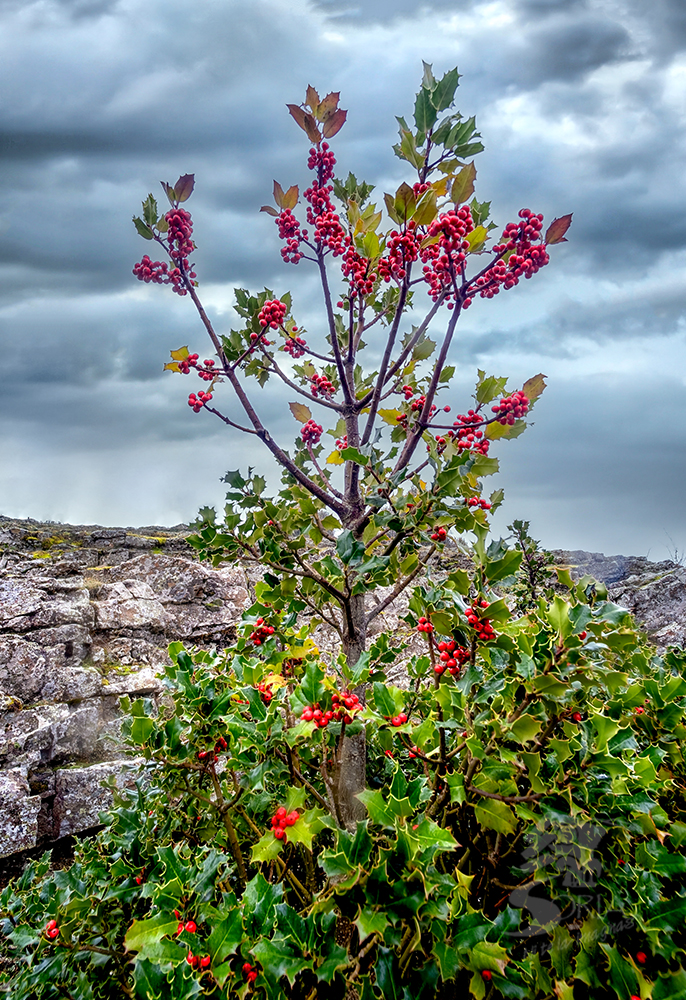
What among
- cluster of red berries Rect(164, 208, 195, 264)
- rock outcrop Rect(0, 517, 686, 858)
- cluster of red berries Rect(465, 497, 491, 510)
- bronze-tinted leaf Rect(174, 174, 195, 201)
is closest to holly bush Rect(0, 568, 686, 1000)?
cluster of red berries Rect(465, 497, 491, 510)

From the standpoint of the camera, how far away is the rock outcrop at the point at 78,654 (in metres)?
3.96

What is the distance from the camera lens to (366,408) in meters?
3.38

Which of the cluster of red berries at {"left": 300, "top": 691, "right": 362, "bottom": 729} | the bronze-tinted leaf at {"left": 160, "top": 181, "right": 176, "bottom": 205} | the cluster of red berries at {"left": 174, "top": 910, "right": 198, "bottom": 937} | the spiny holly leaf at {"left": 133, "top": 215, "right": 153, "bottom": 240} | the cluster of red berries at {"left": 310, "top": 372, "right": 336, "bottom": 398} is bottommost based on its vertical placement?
the cluster of red berries at {"left": 174, "top": 910, "right": 198, "bottom": 937}

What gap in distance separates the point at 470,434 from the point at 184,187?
2138mm

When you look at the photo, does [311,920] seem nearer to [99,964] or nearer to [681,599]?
[99,964]

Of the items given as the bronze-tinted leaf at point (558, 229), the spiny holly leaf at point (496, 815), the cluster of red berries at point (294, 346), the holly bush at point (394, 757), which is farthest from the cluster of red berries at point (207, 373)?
the spiny holly leaf at point (496, 815)

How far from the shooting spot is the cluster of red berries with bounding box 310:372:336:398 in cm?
339

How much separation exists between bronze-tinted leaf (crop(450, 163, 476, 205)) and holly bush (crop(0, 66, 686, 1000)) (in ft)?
0.03

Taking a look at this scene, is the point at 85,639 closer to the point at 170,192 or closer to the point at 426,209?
the point at 170,192

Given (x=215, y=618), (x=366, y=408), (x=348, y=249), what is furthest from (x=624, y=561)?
(x=348, y=249)

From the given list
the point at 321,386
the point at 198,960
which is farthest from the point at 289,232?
the point at 198,960

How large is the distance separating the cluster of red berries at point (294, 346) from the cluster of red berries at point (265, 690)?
2078mm

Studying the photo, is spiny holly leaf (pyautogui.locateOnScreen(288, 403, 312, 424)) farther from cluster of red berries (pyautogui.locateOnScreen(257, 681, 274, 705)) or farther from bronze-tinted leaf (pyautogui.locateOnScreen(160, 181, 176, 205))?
cluster of red berries (pyautogui.locateOnScreen(257, 681, 274, 705))

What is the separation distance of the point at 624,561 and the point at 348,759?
11.1m
